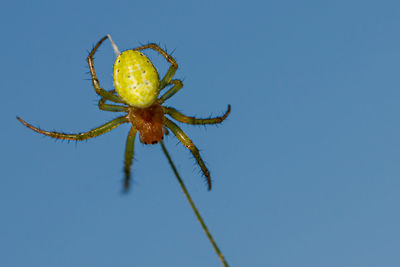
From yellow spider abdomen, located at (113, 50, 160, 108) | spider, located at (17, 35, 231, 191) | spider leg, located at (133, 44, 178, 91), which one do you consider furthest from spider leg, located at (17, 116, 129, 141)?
yellow spider abdomen, located at (113, 50, 160, 108)

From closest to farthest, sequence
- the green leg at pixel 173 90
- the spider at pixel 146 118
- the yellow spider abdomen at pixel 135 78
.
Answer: the yellow spider abdomen at pixel 135 78, the spider at pixel 146 118, the green leg at pixel 173 90

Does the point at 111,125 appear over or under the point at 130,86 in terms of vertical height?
over

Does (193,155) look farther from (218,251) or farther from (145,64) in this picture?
(218,251)

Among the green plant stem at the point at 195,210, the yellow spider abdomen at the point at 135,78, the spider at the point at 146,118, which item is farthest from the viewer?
the spider at the point at 146,118


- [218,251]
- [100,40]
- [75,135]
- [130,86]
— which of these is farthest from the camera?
[75,135]

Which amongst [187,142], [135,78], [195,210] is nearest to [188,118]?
[187,142]

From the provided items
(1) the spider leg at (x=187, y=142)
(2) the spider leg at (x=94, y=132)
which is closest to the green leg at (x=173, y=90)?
(1) the spider leg at (x=187, y=142)

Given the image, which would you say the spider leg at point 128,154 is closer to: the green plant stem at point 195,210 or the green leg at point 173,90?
the green leg at point 173,90

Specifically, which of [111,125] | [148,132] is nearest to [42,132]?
[111,125]
